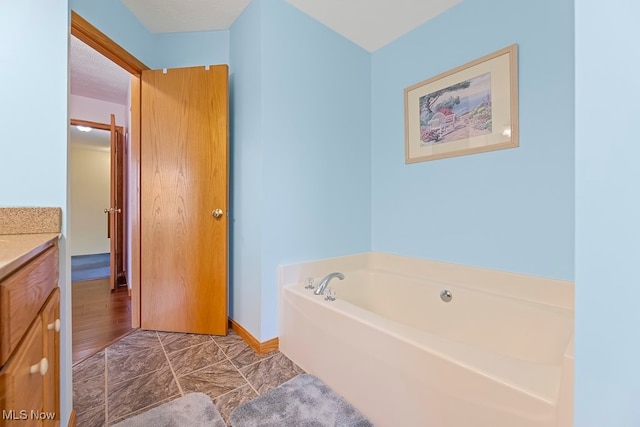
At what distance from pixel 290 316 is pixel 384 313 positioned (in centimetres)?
74

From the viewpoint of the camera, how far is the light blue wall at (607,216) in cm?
45

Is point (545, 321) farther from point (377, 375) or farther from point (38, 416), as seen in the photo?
point (38, 416)

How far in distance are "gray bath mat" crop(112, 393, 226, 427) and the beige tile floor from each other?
42 mm

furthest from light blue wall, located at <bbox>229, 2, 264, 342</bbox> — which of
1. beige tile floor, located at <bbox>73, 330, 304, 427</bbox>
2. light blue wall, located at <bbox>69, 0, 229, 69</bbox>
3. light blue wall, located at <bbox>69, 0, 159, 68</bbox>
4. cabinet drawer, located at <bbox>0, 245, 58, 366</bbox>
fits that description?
cabinet drawer, located at <bbox>0, 245, 58, 366</bbox>

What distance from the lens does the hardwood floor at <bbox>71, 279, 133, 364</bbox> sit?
186 centimetres

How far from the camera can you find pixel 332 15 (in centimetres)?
196

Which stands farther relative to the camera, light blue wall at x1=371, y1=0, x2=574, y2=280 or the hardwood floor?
the hardwood floor

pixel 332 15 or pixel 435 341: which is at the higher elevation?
pixel 332 15

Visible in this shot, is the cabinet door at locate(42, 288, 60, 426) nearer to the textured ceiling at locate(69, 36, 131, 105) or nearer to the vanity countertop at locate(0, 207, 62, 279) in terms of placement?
the vanity countertop at locate(0, 207, 62, 279)

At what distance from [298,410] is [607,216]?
1.36 m

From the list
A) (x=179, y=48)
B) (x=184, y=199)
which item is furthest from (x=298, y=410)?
(x=179, y=48)

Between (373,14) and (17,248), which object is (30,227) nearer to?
(17,248)

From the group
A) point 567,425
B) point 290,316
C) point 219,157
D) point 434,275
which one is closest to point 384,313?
point 434,275

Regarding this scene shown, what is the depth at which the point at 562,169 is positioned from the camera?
1.36 m
